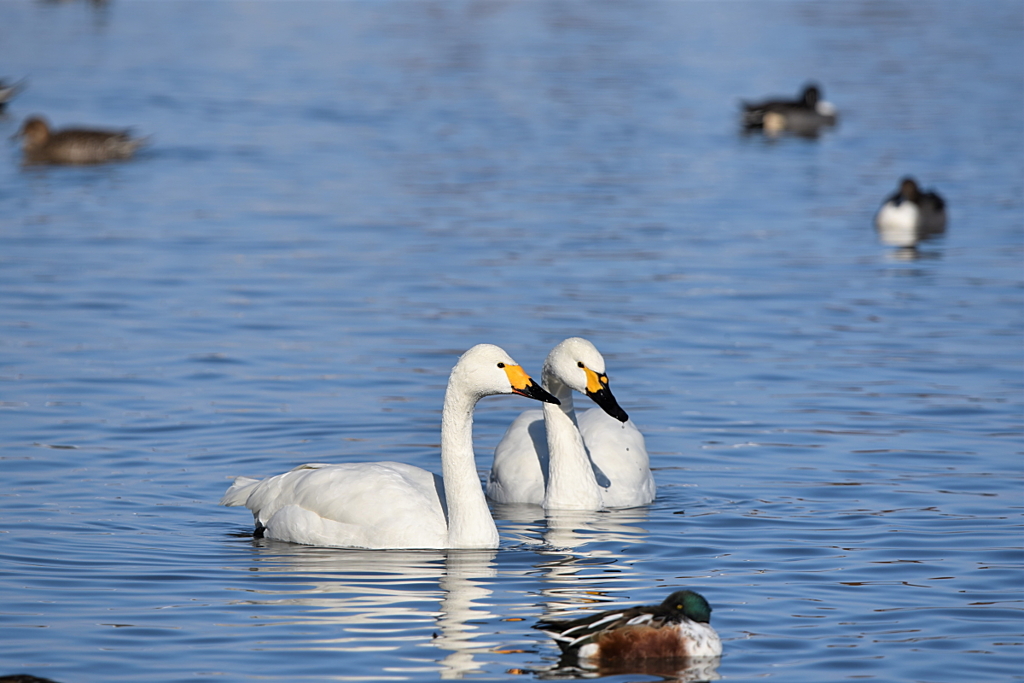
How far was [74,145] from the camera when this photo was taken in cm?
2650

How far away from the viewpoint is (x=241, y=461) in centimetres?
1130

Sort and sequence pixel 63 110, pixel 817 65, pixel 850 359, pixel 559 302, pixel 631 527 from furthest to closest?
pixel 817 65 < pixel 63 110 < pixel 559 302 < pixel 850 359 < pixel 631 527

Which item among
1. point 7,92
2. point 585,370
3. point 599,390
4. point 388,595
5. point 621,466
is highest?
point 7,92

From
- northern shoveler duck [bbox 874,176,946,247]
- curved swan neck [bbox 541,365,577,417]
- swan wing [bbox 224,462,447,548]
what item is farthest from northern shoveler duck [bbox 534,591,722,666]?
northern shoveler duck [bbox 874,176,946,247]

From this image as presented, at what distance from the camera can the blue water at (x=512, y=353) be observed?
26.4 ft

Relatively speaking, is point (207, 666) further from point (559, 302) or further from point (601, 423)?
point (559, 302)

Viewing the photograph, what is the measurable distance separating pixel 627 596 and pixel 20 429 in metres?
5.76

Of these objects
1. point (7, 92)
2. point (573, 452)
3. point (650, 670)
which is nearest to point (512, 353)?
point (573, 452)

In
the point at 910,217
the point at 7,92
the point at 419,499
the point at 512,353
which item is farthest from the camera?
the point at 7,92

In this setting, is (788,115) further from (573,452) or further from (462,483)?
(462,483)

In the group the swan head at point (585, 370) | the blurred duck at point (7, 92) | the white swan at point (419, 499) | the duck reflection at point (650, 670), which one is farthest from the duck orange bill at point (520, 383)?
the blurred duck at point (7, 92)

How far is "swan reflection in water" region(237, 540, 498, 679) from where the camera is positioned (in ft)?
25.1

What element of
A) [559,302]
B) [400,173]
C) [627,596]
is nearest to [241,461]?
[627,596]

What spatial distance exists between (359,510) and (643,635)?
8.23 ft
